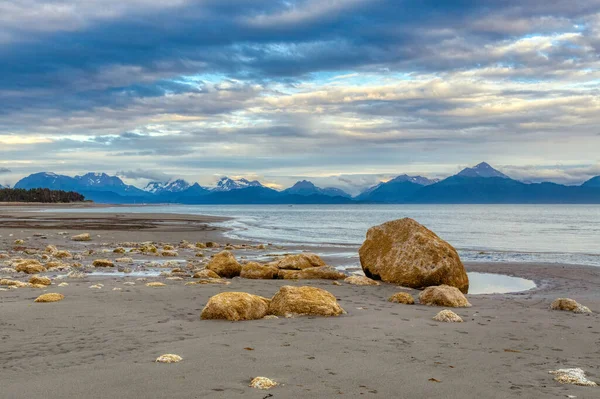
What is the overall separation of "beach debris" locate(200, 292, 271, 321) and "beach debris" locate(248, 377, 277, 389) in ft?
11.1

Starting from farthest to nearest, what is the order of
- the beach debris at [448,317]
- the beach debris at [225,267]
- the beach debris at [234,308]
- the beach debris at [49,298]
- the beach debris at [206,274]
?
→ the beach debris at [225,267], the beach debris at [206,274], the beach debris at [49,298], the beach debris at [448,317], the beach debris at [234,308]

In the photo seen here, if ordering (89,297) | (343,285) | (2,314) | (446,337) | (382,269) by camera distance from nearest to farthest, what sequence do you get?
(446,337), (2,314), (89,297), (343,285), (382,269)

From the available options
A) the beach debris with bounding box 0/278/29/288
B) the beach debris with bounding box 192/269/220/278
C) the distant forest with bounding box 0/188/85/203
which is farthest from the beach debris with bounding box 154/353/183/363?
the distant forest with bounding box 0/188/85/203

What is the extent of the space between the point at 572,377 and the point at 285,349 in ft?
11.2

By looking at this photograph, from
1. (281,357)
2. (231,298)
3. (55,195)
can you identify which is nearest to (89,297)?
(231,298)

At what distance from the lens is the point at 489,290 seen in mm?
15023

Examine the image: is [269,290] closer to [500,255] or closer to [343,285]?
[343,285]

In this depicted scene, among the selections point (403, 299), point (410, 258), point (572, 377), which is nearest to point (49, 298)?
point (403, 299)

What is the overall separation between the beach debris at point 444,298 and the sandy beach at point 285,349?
1.20 ft

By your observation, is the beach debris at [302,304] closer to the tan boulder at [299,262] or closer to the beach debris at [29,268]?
the tan boulder at [299,262]

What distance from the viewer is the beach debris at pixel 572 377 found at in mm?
5605

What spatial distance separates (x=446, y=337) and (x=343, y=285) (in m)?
6.56

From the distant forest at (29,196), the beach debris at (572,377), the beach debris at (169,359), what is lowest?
the beach debris at (572,377)

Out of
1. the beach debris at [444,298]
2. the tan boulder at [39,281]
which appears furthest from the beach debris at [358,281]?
the tan boulder at [39,281]
